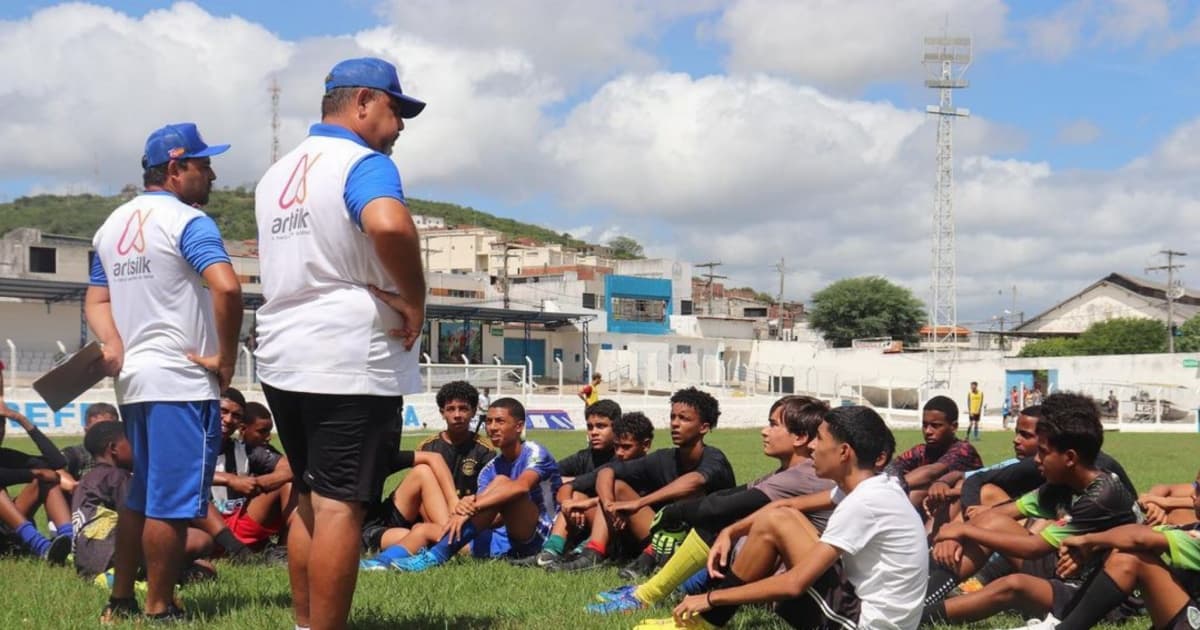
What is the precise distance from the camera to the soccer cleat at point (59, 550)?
688 cm

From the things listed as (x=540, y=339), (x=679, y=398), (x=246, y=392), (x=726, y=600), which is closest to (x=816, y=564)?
(x=726, y=600)

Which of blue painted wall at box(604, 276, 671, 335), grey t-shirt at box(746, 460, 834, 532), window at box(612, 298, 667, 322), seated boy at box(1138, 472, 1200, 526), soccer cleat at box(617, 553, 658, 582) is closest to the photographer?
grey t-shirt at box(746, 460, 834, 532)

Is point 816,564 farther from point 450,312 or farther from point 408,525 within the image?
point 450,312

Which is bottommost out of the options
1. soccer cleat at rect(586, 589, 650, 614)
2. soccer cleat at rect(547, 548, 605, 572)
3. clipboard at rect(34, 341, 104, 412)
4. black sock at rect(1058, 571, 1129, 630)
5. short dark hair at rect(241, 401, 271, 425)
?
soccer cleat at rect(547, 548, 605, 572)

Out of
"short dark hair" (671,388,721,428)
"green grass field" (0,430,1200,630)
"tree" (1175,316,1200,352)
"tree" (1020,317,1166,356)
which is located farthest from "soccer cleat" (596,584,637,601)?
"tree" (1175,316,1200,352)

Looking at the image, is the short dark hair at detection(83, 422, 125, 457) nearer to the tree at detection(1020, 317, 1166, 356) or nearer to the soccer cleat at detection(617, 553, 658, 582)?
the soccer cleat at detection(617, 553, 658, 582)

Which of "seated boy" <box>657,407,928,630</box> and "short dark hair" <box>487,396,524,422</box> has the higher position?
"short dark hair" <box>487,396,524,422</box>

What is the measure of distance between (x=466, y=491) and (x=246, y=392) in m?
20.8

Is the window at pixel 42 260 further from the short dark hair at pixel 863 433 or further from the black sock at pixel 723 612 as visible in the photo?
the short dark hair at pixel 863 433

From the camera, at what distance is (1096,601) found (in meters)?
4.64

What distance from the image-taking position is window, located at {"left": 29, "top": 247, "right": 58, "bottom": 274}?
5709 centimetres

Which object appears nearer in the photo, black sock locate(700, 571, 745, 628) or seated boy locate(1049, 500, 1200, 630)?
seated boy locate(1049, 500, 1200, 630)

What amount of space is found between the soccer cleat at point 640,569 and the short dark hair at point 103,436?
311 centimetres

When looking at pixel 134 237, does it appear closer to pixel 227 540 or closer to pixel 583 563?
pixel 227 540
